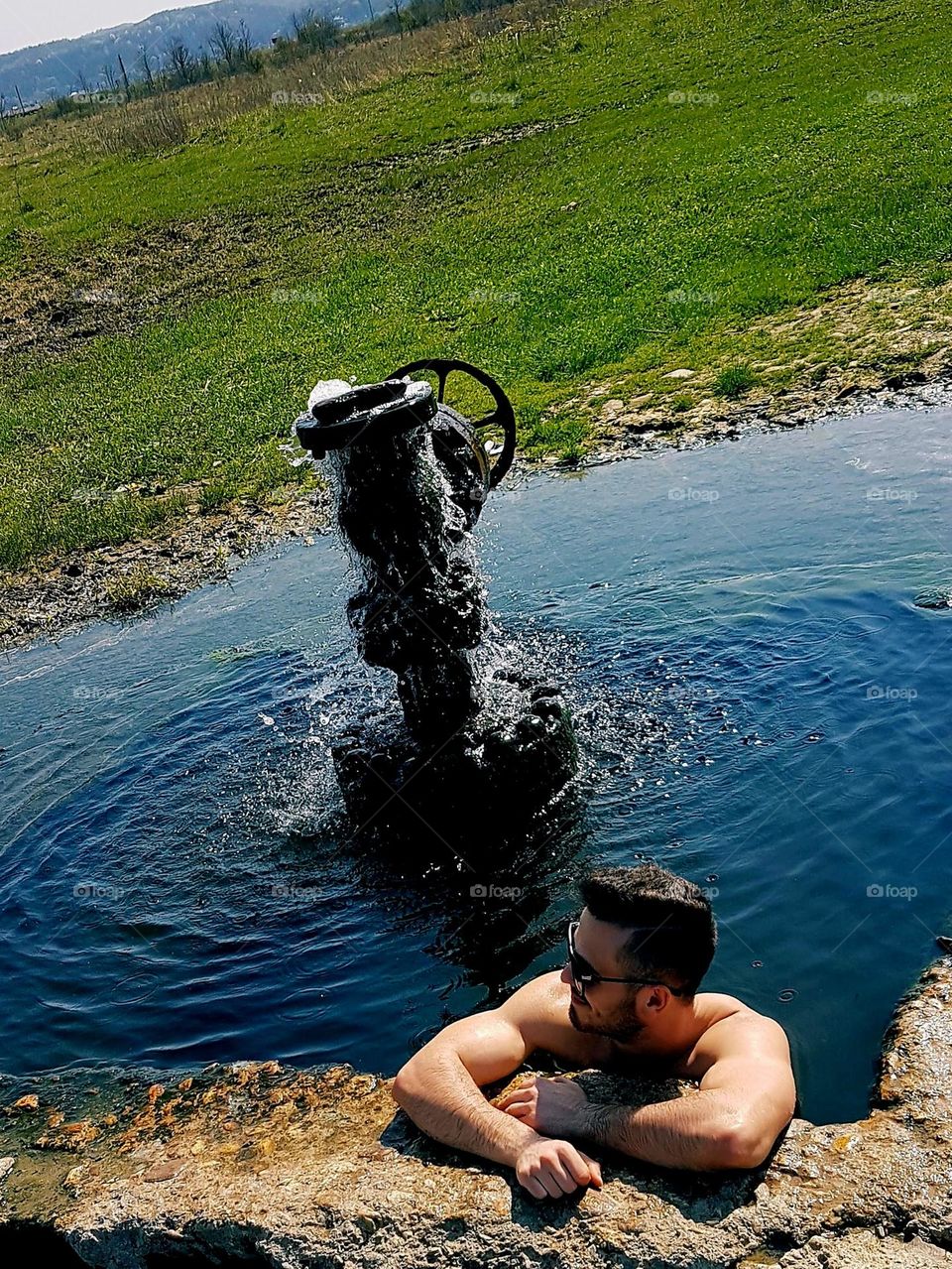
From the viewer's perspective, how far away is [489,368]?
1600 centimetres

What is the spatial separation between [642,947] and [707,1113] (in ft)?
1.71

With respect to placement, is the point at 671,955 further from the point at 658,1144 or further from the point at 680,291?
the point at 680,291

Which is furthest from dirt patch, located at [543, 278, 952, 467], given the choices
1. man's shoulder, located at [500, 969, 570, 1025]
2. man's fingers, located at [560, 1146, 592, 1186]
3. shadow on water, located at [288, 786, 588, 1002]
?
man's fingers, located at [560, 1146, 592, 1186]

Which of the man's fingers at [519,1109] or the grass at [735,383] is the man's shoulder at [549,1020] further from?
the grass at [735,383]

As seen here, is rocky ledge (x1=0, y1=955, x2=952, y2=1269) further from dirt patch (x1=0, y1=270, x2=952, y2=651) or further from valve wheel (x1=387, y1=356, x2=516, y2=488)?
dirt patch (x1=0, y1=270, x2=952, y2=651)

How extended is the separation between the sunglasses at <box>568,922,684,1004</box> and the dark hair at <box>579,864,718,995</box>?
0.02 meters

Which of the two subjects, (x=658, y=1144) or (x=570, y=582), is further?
(x=570, y=582)

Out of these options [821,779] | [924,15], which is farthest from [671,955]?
[924,15]

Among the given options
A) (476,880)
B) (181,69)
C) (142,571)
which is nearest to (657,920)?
(476,880)

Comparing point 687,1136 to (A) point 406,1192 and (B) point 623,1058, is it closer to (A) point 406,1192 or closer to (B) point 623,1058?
(B) point 623,1058

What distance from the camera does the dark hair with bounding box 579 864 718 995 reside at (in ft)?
12.8

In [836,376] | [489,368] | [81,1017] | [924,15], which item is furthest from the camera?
[924,15]

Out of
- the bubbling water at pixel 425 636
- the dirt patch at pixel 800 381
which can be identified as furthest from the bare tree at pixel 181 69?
the bubbling water at pixel 425 636

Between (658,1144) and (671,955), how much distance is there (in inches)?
22.2
